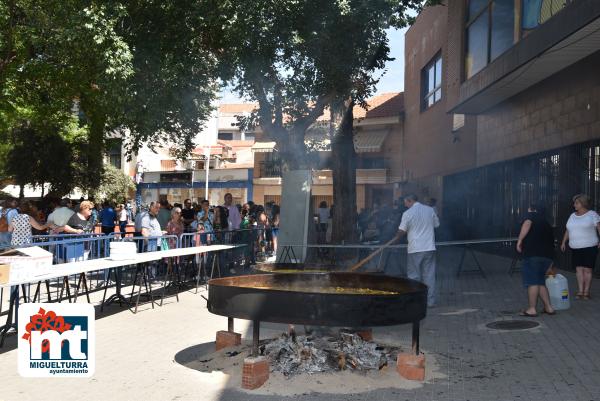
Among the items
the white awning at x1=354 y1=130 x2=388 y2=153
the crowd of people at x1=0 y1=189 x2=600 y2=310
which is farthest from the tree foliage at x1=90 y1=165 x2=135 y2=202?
the crowd of people at x1=0 y1=189 x2=600 y2=310

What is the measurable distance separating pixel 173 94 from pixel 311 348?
764cm

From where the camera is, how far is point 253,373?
17.0ft

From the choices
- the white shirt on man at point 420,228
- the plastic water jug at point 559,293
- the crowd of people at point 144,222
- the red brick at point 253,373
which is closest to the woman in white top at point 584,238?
the plastic water jug at point 559,293

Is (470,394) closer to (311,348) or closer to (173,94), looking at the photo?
(311,348)

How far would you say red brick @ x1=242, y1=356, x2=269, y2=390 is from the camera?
5172 mm

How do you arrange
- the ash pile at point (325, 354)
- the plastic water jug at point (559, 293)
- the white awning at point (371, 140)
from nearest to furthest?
the ash pile at point (325, 354)
the plastic water jug at point (559, 293)
the white awning at point (371, 140)

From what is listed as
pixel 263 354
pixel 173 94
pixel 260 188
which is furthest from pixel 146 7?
pixel 260 188

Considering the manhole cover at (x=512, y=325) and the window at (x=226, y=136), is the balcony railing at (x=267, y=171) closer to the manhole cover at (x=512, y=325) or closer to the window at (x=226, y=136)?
the window at (x=226, y=136)

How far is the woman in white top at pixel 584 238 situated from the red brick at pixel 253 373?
A: 589cm

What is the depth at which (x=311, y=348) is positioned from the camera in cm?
578

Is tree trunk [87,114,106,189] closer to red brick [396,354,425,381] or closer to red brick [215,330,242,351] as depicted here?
red brick [215,330,242,351]

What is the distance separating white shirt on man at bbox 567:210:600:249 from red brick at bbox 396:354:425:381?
4733 millimetres

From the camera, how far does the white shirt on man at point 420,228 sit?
30.0 ft

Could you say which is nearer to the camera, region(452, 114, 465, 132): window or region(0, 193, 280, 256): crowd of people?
region(0, 193, 280, 256): crowd of people
